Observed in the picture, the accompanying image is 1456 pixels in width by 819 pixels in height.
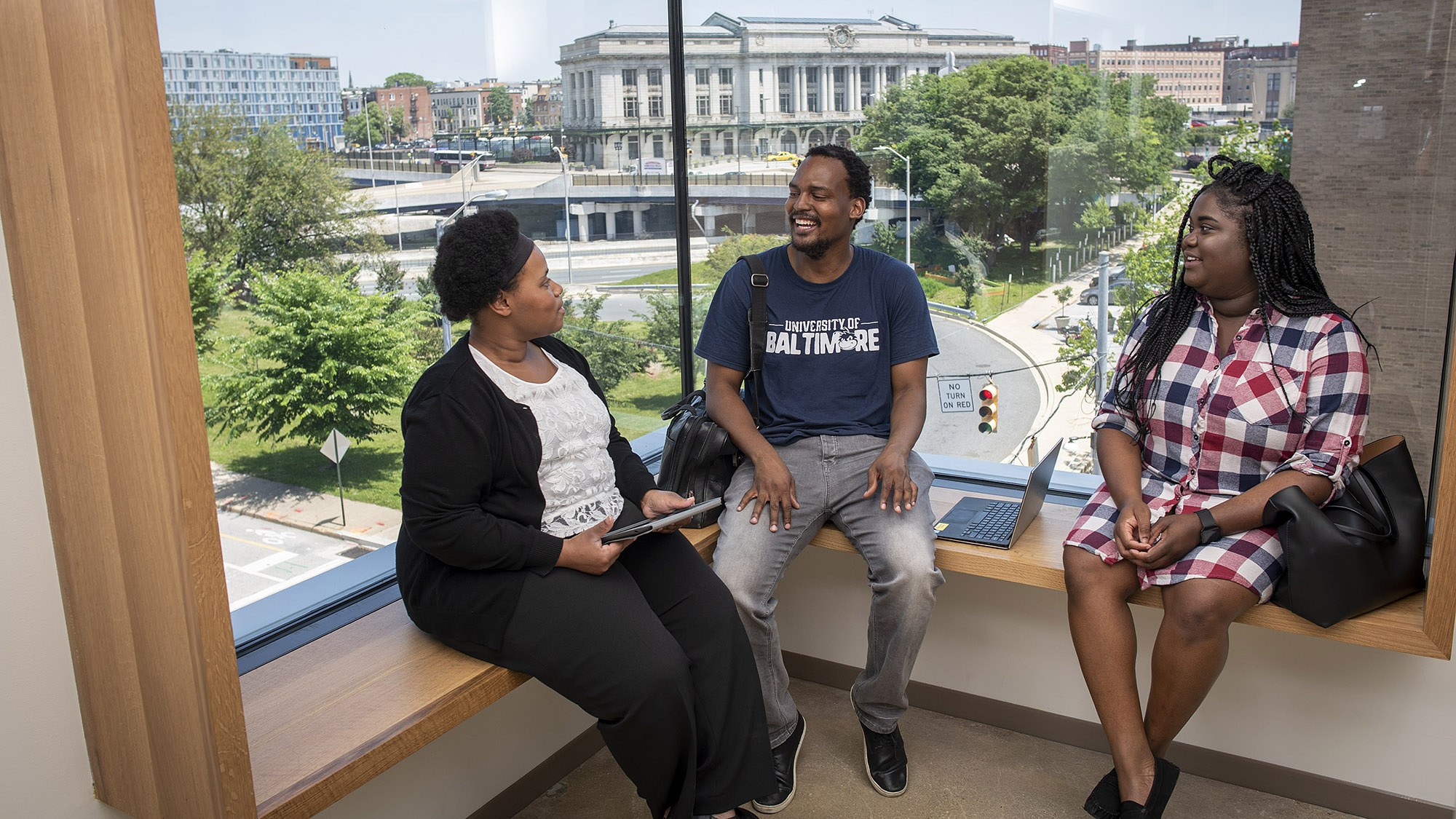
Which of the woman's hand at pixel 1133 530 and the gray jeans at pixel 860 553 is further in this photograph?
the gray jeans at pixel 860 553

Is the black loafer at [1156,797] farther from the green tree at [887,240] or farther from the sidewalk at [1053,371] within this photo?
the green tree at [887,240]

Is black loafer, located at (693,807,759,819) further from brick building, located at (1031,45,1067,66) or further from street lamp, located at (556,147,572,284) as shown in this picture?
brick building, located at (1031,45,1067,66)

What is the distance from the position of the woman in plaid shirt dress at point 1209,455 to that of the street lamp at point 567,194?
1597 mm

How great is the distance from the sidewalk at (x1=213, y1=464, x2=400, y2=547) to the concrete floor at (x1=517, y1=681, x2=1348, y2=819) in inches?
30.7

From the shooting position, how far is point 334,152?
88.0 inches

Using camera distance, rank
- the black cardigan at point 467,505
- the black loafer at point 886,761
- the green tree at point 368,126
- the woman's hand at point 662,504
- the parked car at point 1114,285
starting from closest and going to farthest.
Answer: the black cardigan at point 467,505
the woman's hand at point 662,504
the green tree at point 368,126
the black loafer at point 886,761
the parked car at point 1114,285

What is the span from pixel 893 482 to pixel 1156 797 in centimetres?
86

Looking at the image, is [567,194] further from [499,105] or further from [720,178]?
[720,178]

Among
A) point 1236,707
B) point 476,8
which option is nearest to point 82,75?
point 476,8

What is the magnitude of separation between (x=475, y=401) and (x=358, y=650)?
0.59 metres

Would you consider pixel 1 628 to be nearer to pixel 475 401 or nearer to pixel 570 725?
pixel 475 401

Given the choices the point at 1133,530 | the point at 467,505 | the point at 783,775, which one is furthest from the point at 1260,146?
the point at 467,505

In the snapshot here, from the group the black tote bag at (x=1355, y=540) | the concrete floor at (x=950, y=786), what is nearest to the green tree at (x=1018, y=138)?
the black tote bag at (x=1355, y=540)

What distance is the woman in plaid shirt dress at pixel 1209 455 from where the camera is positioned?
1.95 metres
